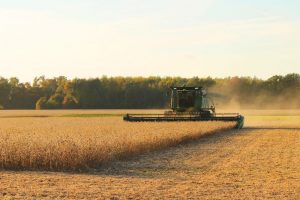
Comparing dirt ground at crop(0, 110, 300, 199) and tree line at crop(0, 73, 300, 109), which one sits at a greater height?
tree line at crop(0, 73, 300, 109)

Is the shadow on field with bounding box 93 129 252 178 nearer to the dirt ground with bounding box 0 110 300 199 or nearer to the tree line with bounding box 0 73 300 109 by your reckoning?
the dirt ground with bounding box 0 110 300 199

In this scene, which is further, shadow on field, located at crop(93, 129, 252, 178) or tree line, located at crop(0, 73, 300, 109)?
tree line, located at crop(0, 73, 300, 109)

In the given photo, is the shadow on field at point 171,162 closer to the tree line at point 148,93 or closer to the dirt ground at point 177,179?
the dirt ground at point 177,179

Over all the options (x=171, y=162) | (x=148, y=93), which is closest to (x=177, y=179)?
(x=171, y=162)

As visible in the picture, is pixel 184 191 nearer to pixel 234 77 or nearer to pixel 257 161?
pixel 257 161

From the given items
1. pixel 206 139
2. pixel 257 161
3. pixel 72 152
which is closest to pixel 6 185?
pixel 72 152

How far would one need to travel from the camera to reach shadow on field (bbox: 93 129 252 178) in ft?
46.7

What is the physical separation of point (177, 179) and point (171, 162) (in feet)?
11.0

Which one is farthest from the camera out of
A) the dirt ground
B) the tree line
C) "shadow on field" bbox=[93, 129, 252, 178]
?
the tree line

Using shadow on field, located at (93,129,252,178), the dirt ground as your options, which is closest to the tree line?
shadow on field, located at (93,129,252,178)

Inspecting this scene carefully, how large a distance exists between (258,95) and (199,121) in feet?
202

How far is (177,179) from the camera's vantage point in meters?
13.0

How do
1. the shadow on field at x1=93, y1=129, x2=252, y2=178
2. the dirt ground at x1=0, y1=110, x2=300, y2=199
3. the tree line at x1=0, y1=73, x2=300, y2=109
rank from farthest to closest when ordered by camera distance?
the tree line at x1=0, y1=73, x2=300, y2=109 → the shadow on field at x1=93, y1=129, x2=252, y2=178 → the dirt ground at x1=0, y1=110, x2=300, y2=199

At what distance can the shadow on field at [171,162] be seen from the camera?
14.2 metres
